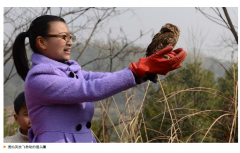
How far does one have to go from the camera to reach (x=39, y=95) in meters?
0.99

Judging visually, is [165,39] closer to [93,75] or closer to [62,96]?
[93,75]

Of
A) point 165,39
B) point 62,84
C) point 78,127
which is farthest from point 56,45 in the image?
point 165,39

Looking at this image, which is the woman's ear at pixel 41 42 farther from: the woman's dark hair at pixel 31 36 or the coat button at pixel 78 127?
the coat button at pixel 78 127

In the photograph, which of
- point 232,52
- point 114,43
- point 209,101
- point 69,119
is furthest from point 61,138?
point 209,101

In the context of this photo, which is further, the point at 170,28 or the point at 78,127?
the point at 170,28

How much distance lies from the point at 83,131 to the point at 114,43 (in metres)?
1.87

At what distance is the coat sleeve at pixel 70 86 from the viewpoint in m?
0.94

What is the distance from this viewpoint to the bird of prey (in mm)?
1150

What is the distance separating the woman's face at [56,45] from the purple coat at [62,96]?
4cm

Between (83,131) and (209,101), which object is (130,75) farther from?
(209,101)

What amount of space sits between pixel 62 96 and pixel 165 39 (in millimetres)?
552

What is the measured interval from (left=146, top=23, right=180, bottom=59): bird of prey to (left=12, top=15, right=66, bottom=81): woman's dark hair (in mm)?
467

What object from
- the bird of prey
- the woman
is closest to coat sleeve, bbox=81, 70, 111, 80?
the woman

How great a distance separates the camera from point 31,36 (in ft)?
3.87
